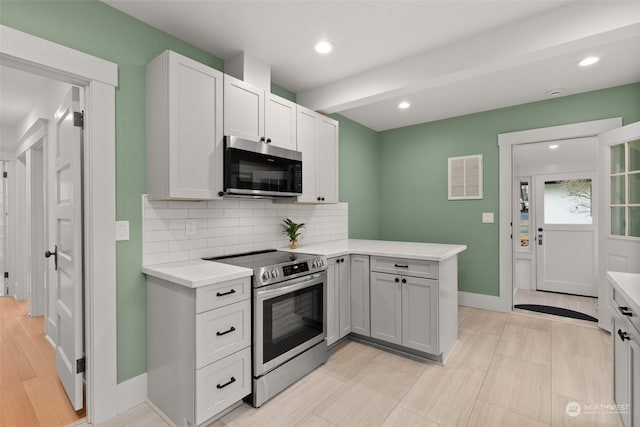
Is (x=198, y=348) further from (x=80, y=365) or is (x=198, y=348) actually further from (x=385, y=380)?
(x=385, y=380)

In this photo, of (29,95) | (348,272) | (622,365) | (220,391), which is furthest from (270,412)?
(29,95)

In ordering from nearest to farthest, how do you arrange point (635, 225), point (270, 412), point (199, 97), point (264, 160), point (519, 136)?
point (270, 412) → point (199, 97) → point (264, 160) → point (635, 225) → point (519, 136)

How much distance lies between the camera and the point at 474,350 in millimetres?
2822

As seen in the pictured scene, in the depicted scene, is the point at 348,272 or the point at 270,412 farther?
the point at 348,272

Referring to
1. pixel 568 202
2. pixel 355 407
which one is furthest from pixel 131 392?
pixel 568 202

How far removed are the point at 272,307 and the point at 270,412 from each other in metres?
0.64

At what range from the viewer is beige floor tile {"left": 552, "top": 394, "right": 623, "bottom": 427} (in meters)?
1.83

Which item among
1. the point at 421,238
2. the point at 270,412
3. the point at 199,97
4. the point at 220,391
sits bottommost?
the point at 270,412

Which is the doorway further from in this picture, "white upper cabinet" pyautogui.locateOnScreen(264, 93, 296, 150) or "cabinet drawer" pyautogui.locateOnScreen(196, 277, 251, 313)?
"cabinet drawer" pyautogui.locateOnScreen(196, 277, 251, 313)

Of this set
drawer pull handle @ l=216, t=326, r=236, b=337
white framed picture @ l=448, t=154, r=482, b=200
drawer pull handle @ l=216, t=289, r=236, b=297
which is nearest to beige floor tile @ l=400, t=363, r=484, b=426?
drawer pull handle @ l=216, t=326, r=236, b=337

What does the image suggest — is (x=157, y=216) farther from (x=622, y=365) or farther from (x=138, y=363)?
(x=622, y=365)

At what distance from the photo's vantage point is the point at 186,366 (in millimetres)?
1783

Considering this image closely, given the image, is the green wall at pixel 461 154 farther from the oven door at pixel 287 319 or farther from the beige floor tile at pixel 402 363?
the oven door at pixel 287 319

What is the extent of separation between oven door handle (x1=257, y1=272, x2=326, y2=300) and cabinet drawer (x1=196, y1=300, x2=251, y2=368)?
109mm
